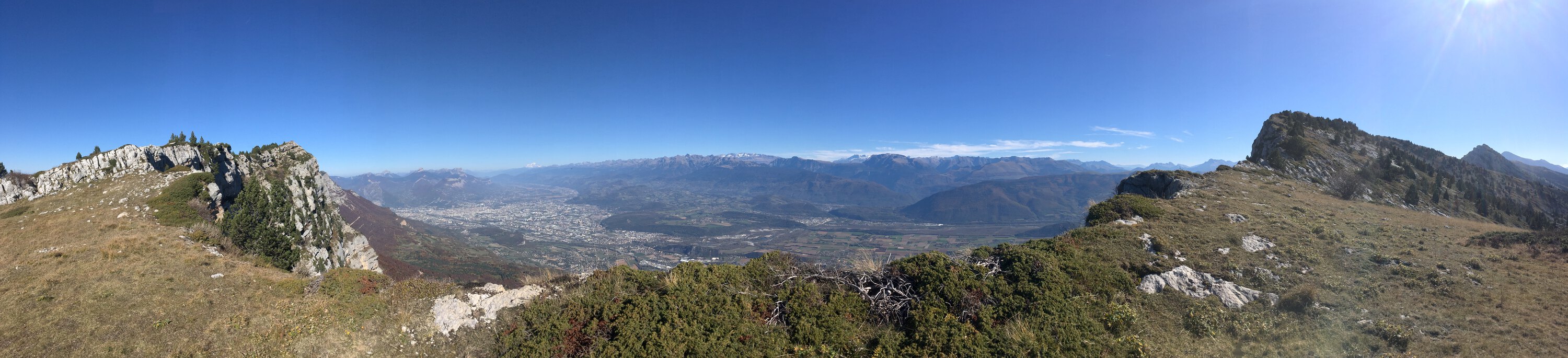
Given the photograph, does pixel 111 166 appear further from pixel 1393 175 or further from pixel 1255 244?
pixel 1393 175

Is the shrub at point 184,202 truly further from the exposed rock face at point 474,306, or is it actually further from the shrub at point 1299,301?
the shrub at point 1299,301

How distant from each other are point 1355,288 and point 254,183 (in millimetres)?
46274

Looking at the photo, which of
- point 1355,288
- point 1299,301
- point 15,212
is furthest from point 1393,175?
point 15,212

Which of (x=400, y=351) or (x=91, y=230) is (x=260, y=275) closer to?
(x=400, y=351)

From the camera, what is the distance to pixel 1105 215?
1745cm

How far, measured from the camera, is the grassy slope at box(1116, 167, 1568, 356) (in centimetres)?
836

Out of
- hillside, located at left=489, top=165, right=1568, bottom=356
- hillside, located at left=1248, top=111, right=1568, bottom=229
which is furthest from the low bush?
hillside, located at left=1248, top=111, right=1568, bottom=229

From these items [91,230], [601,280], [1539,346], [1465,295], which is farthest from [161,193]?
[1465,295]

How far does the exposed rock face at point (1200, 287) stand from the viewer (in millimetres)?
10495

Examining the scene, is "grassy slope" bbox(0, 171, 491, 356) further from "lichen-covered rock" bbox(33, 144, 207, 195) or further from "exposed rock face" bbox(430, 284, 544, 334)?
"lichen-covered rock" bbox(33, 144, 207, 195)

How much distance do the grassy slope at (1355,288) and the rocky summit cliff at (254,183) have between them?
25.3 m

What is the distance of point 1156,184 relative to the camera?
28.3m

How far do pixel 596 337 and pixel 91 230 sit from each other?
836 inches

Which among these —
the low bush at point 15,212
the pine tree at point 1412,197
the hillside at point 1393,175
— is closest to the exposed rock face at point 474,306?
the low bush at point 15,212
